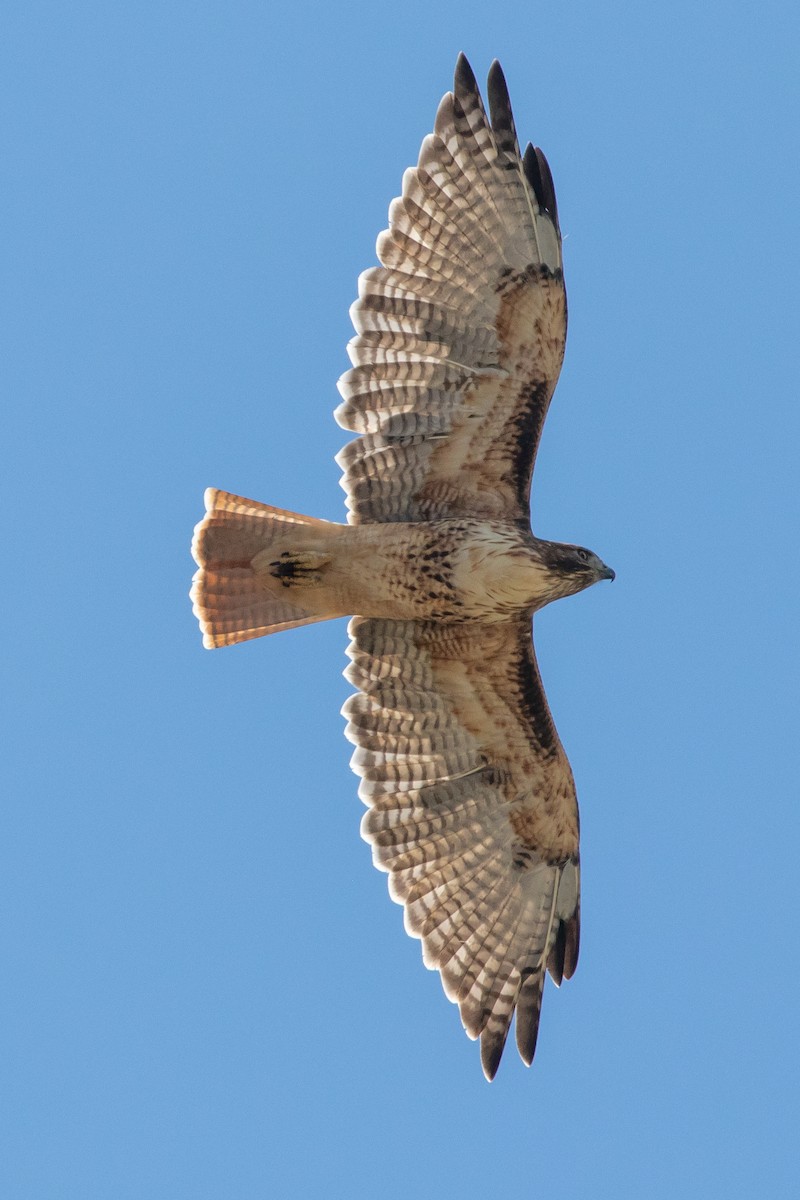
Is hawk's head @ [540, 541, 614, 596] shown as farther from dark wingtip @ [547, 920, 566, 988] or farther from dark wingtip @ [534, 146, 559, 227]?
dark wingtip @ [547, 920, 566, 988]

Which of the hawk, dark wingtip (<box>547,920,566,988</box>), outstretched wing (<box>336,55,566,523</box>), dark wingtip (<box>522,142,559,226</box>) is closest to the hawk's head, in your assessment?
the hawk

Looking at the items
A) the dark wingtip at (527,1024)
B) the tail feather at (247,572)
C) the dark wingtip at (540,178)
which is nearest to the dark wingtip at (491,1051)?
the dark wingtip at (527,1024)

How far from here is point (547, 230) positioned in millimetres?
11062

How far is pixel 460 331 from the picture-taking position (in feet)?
36.9

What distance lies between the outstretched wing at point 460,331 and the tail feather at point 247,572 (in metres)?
0.41

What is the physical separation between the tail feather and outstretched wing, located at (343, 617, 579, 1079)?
0.48m

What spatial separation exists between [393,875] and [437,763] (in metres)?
0.67

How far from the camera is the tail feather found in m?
11.4

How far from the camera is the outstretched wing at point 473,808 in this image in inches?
461

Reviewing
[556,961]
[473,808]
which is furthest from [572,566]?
[556,961]

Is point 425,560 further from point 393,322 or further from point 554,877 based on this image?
point 554,877

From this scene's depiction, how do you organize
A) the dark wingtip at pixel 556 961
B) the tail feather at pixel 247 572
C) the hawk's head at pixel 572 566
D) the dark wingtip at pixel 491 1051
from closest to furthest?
the hawk's head at pixel 572 566
the tail feather at pixel 247 572
the dark wingtip at pixel 491 1051
the dark wingtip at pixel 556 961

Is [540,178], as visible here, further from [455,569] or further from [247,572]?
[247,572]

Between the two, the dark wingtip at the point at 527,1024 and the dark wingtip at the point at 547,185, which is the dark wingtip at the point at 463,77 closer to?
the dark wingtip at the point at 547,185
